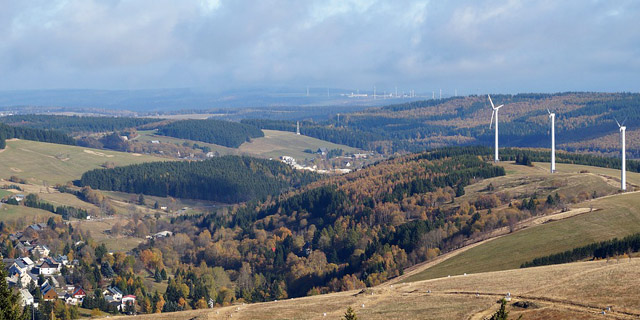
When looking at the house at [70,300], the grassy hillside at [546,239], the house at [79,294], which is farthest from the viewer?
the house at [79,294]

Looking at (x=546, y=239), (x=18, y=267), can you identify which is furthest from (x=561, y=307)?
(x=18, y=267)

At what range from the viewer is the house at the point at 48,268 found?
474ft

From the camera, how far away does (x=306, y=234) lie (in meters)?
184

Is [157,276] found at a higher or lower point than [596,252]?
lower

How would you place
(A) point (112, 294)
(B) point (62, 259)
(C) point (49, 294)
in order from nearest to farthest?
(C) point (49, 294) → (A) point (112, 294) → (B) point (62, 259)

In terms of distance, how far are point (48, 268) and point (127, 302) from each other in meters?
32.7

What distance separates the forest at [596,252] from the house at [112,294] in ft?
192

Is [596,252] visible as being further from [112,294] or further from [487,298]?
[112,294]

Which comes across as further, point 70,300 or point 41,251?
point 41,251

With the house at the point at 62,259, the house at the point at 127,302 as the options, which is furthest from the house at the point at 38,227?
the house at the point at 127,302

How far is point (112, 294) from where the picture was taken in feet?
415

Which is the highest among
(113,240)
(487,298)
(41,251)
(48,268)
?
(487,298)

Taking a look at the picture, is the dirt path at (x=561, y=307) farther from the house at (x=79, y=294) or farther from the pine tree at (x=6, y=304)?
the house at (x=79, y=294)

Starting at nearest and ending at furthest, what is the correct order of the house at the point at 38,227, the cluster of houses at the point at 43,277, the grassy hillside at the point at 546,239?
the grassy hillside at the point at 546,239 < the cluster of houses at the point at 43,277 < the house at the point at 38,227
